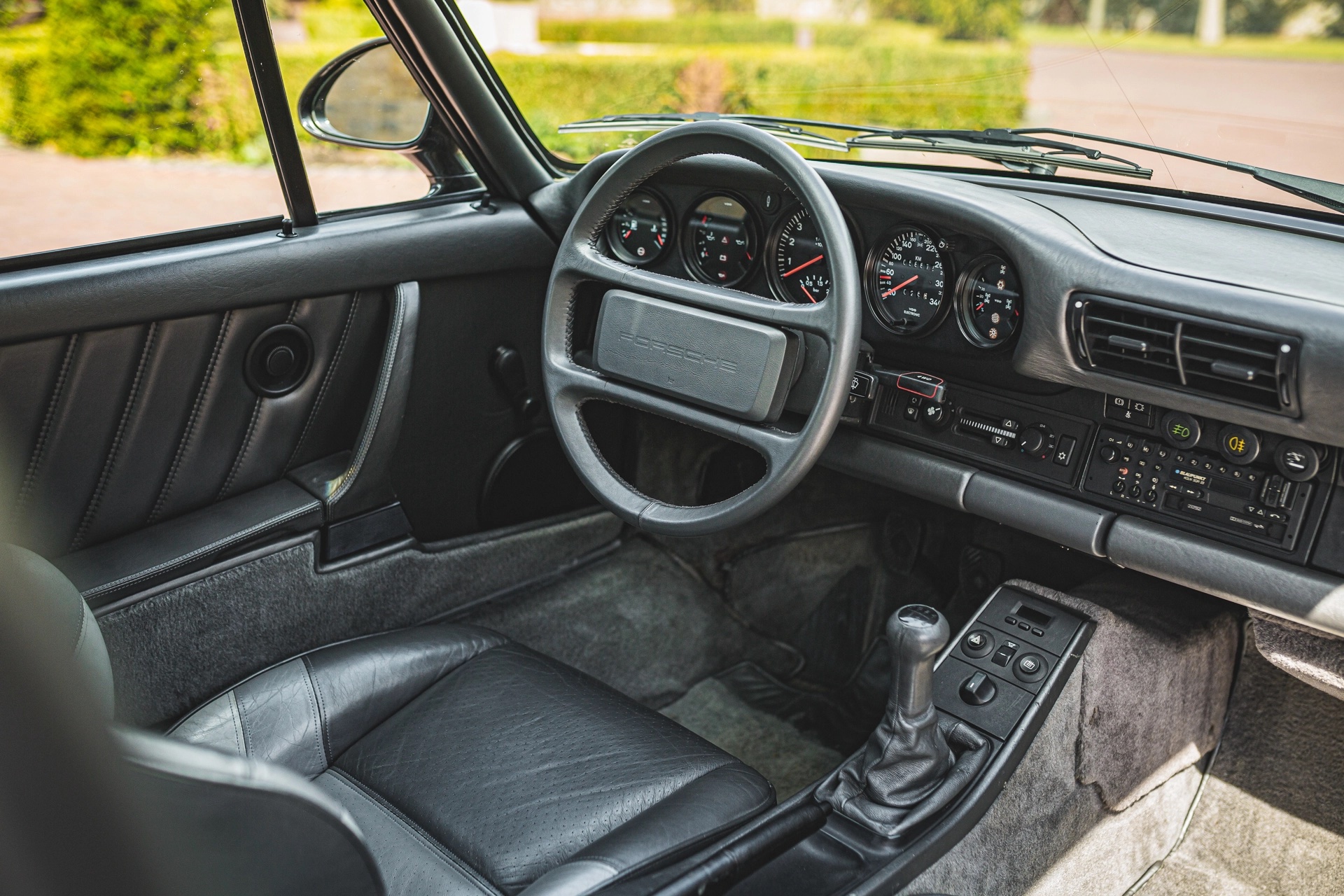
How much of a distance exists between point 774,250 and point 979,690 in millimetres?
837

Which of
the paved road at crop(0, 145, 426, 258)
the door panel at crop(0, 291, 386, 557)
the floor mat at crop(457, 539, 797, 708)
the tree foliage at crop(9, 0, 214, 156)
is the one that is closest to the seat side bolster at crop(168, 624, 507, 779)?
the door panel at crop(0, 291, 386, 557)

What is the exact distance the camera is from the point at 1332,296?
1351mm

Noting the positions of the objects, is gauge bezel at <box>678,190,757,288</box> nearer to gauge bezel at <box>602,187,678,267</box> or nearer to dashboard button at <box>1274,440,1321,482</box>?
gauge bezel at <box>602,187,678,267</box>

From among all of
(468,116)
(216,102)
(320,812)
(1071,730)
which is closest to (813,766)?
(1071,730)

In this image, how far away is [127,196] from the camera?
2406 mm

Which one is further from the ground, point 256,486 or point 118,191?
point 118,191

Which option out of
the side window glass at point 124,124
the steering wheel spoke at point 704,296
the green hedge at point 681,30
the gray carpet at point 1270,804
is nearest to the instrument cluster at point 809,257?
the steering wheel spoke at point 704,296

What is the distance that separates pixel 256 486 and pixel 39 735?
4.88 feet

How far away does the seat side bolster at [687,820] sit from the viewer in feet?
4.28

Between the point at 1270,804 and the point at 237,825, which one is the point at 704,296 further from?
the point at 1270,804

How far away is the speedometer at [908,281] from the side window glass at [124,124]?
108 cm

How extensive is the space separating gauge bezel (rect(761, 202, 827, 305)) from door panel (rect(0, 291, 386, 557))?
74 cm

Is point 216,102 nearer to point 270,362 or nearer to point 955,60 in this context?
point 270,362

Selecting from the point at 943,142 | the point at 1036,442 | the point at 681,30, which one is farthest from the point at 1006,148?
the point at 681,30
